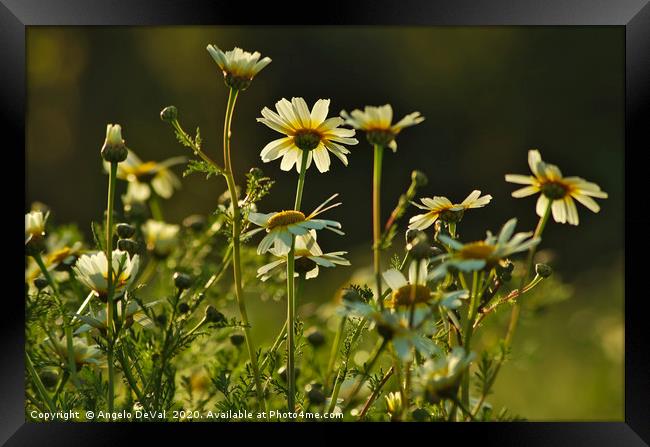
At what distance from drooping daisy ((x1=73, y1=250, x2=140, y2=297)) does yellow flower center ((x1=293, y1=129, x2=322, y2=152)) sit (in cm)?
21

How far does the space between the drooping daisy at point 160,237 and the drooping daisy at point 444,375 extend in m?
0.39

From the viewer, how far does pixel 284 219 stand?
0.80 meters

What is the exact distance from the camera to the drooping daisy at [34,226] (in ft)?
2.90

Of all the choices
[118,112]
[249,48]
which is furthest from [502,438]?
[118,112]

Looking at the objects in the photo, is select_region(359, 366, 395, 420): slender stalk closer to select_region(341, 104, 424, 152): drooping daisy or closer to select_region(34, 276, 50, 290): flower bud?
select_region(341, 104, 424, 152): drooping daisy

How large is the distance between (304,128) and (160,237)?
289mm

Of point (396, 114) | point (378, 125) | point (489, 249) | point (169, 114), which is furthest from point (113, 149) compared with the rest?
point (396, 114)

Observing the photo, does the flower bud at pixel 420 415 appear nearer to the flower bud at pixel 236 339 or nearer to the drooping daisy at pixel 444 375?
the drooping daisy at pixel 444 375

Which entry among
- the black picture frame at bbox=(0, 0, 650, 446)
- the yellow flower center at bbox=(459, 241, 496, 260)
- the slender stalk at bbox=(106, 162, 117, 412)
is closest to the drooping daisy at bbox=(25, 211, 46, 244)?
the black picture frame at bbox=(0, 0, 650, 446)
